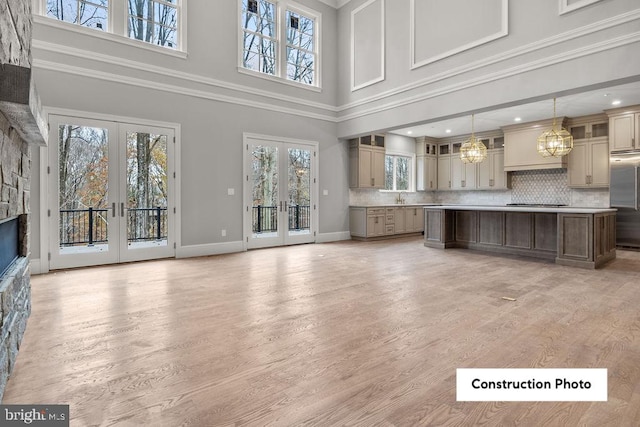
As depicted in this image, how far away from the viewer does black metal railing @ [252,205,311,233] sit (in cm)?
717

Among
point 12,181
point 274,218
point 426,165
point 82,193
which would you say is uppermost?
point 426,165

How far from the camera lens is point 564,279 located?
442 centimetres

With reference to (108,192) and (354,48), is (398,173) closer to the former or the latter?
(354,48)

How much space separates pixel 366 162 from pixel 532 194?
14.4 feet

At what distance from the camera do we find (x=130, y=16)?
18.5 feet

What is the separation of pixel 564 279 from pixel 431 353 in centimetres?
316

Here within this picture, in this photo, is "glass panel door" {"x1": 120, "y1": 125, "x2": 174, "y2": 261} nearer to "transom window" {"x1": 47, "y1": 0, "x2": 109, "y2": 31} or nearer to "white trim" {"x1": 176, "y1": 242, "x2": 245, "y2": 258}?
"white trim" {"x1": 176, "y1": 242, "x2": 245, "y2": 258}

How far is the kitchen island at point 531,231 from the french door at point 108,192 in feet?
17.2

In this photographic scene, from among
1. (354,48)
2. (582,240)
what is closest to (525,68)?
(582,240)

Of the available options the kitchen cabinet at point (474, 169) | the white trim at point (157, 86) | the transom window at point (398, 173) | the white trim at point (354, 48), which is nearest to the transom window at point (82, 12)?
the white trim at point (157, 86)

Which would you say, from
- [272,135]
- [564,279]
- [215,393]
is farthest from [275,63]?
[215,393]

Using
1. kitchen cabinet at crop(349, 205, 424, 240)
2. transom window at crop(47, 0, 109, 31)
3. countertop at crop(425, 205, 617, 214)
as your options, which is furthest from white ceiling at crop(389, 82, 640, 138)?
transom window at crop(47, 0, 109, 31)

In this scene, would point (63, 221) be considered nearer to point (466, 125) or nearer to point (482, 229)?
point (482, 229)

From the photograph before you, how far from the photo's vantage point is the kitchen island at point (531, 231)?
5184mm
